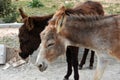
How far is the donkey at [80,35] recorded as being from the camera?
17.9ft

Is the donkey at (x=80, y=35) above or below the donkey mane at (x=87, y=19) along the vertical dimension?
below

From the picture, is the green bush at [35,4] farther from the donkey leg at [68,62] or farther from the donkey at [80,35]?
the donkey at [80,35]

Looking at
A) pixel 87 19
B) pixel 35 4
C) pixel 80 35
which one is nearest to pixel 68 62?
pixel 80 35

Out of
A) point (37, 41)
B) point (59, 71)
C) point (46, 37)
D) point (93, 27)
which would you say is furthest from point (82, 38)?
point (59, 71)

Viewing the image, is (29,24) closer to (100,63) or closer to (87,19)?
(87,19)

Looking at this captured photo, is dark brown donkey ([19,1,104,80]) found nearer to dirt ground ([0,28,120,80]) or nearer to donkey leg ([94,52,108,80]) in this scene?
dirt ground ([0,28,120,80])

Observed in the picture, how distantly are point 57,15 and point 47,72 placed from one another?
224 cm

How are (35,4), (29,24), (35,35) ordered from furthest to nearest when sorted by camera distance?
(35,4), (35,35), (29,24)

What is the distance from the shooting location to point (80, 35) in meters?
5.66

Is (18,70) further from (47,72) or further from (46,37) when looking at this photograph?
(46,37)

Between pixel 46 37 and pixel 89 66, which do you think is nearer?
pixel 46 37

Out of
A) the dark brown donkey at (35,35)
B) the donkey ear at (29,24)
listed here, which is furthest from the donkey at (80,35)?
the donkey ear at (29,24)

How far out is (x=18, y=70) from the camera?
755 cm

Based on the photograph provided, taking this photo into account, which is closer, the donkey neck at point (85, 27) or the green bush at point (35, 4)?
the donkey neck at point (85, 27)
